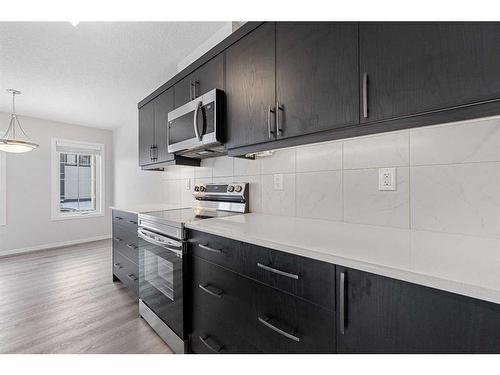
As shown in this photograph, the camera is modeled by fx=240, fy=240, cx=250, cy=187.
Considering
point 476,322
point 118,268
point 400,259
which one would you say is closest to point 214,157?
point 118,268

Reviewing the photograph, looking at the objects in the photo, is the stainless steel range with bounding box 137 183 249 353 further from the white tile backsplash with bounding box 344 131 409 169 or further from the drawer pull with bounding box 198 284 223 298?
the white tile backsplash with bounding box 344 131 409 169

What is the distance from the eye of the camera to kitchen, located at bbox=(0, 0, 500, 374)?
0.74 meters

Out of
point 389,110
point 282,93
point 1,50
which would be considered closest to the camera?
point 389,110

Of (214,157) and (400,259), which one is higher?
(214,157)

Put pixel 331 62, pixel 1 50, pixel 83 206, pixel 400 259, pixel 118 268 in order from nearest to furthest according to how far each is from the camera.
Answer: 1. pixel 400 259
2. pixel 331 62
3. pixel 1 50
4. pixel 118 268
5. pixel 83 206

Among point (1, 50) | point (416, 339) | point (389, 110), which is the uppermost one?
point (1, 50)

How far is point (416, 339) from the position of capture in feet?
2.22

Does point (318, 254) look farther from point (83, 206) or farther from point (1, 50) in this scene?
point (83, 206)

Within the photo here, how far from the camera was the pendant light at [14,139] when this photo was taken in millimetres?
2744

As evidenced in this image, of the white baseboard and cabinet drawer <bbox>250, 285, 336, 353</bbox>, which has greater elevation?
cabinet drawer <bbox>250, 285, 336, 353</bbox>

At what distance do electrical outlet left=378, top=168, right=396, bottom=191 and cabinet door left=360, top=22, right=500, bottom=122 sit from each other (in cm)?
40

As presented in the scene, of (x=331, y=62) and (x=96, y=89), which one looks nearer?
(x=331, y=62)

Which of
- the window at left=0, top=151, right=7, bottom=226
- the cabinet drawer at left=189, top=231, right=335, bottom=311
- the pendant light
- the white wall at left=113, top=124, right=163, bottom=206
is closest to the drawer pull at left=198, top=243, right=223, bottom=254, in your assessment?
the cabinet drawer at left=189, top=231, right=335, bottom=311
